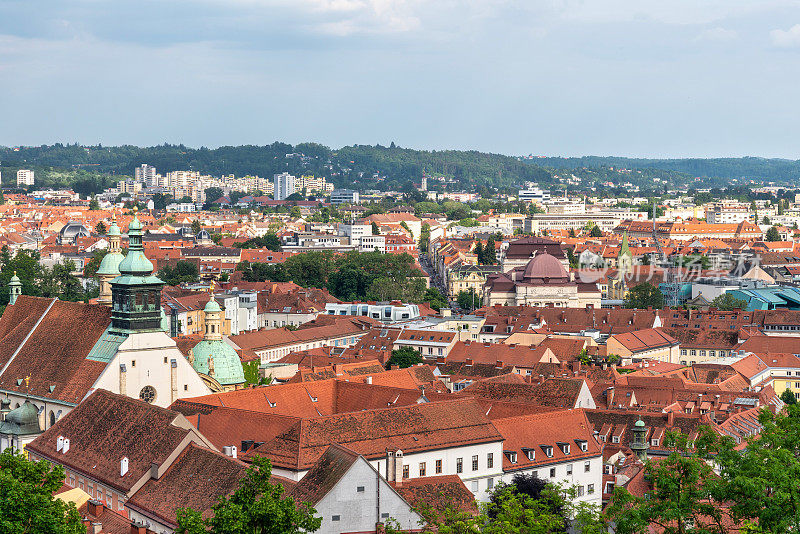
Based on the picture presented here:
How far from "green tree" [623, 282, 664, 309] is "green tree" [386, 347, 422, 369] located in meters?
44.6

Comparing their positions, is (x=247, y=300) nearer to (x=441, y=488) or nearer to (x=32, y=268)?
(x=32, y=268)

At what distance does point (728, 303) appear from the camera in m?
117

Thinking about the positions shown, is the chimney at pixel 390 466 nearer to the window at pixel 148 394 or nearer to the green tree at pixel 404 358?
the window at pixel 148 394

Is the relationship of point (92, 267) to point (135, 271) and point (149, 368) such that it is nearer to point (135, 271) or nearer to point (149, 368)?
point (135, 271)

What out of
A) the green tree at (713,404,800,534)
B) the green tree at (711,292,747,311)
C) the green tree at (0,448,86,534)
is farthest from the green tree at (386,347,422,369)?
the green tree at (0,448,86,534)

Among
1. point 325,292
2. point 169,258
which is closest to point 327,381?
point 325,292

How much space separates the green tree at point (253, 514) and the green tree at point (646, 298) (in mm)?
98815

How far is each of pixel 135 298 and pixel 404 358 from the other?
34100mm

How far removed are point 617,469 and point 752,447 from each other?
1014 inches

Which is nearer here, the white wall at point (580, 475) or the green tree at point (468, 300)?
the white wall at point (580, 475)

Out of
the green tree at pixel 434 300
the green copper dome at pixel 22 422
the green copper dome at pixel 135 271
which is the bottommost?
the green tree at pixel 434 300

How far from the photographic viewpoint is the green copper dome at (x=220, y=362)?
58312mm

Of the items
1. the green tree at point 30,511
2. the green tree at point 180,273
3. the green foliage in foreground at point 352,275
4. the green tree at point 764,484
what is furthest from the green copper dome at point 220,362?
the green tree at point 180,273

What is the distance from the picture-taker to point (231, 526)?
26.5 metres
